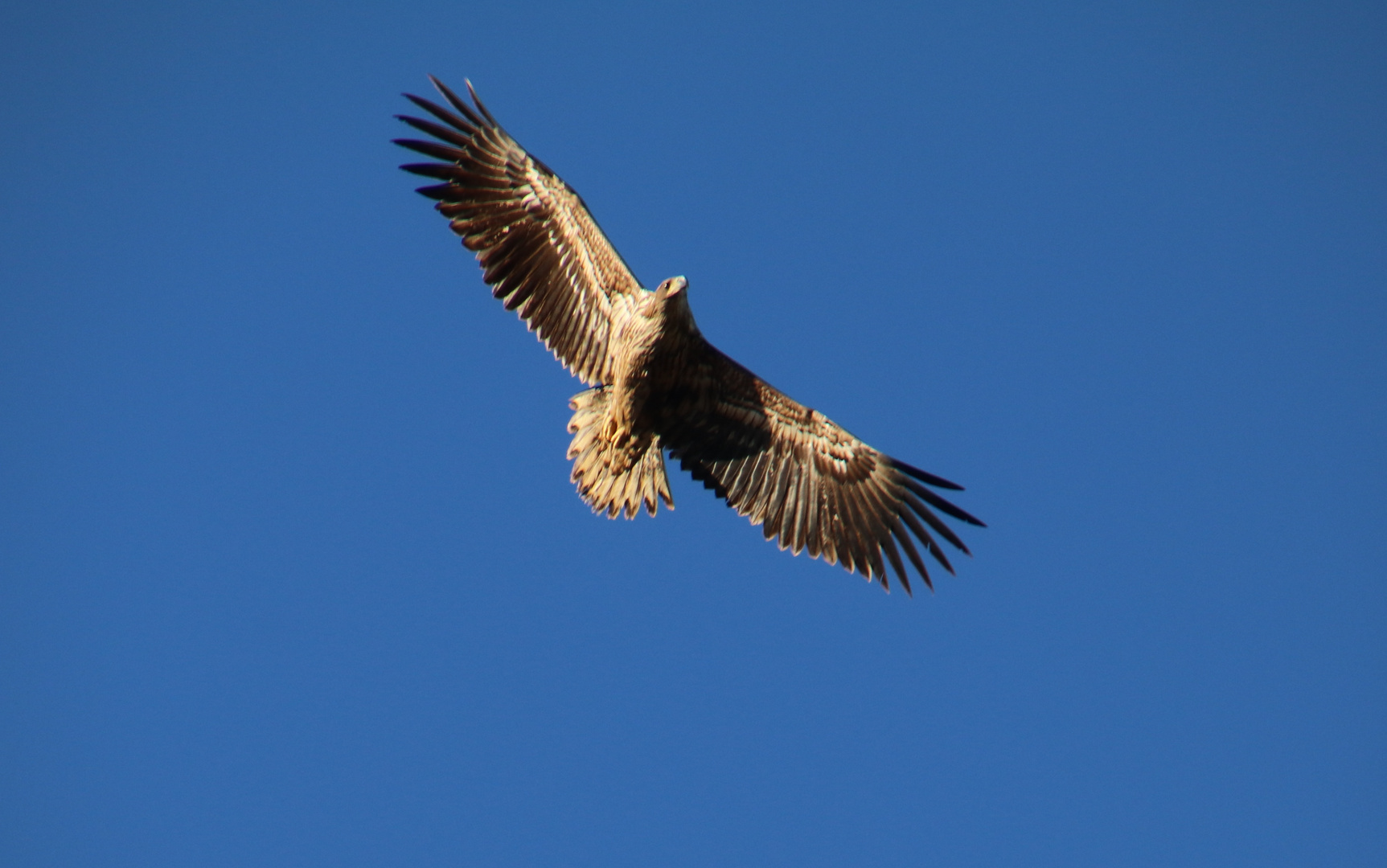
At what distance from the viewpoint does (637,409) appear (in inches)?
369

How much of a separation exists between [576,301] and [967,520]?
3518 millimetres

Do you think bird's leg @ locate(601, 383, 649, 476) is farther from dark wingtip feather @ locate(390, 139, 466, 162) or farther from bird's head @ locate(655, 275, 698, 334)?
dark wingtip feather @ locate(390, 139, 466, 162)

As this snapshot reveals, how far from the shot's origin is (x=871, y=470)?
32.2ft

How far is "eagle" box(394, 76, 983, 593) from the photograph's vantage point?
948 cm

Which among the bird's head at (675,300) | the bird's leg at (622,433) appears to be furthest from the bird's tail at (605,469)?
the bird's head at (675,300)

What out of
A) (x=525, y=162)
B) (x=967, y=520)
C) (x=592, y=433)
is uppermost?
(x=525, y=162)

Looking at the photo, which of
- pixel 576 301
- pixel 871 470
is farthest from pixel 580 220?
pixel 871 470

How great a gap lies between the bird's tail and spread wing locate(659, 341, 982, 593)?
0.97 feet

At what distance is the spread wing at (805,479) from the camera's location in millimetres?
9688

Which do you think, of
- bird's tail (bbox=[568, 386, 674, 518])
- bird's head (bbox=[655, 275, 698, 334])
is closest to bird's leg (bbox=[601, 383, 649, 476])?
bird's tail (bbox=[568, 386, 674, 518])

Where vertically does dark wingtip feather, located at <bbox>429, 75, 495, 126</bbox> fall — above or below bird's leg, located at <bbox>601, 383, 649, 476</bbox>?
above

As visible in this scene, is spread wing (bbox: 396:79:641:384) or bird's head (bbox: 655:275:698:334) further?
spread wing (bbox: 396:79:641:384)

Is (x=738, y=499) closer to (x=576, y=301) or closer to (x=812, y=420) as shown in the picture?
(x=812, y=420)

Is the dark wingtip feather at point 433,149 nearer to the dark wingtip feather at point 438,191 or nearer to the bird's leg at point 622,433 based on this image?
the dark wingtip feather at point 438,191
